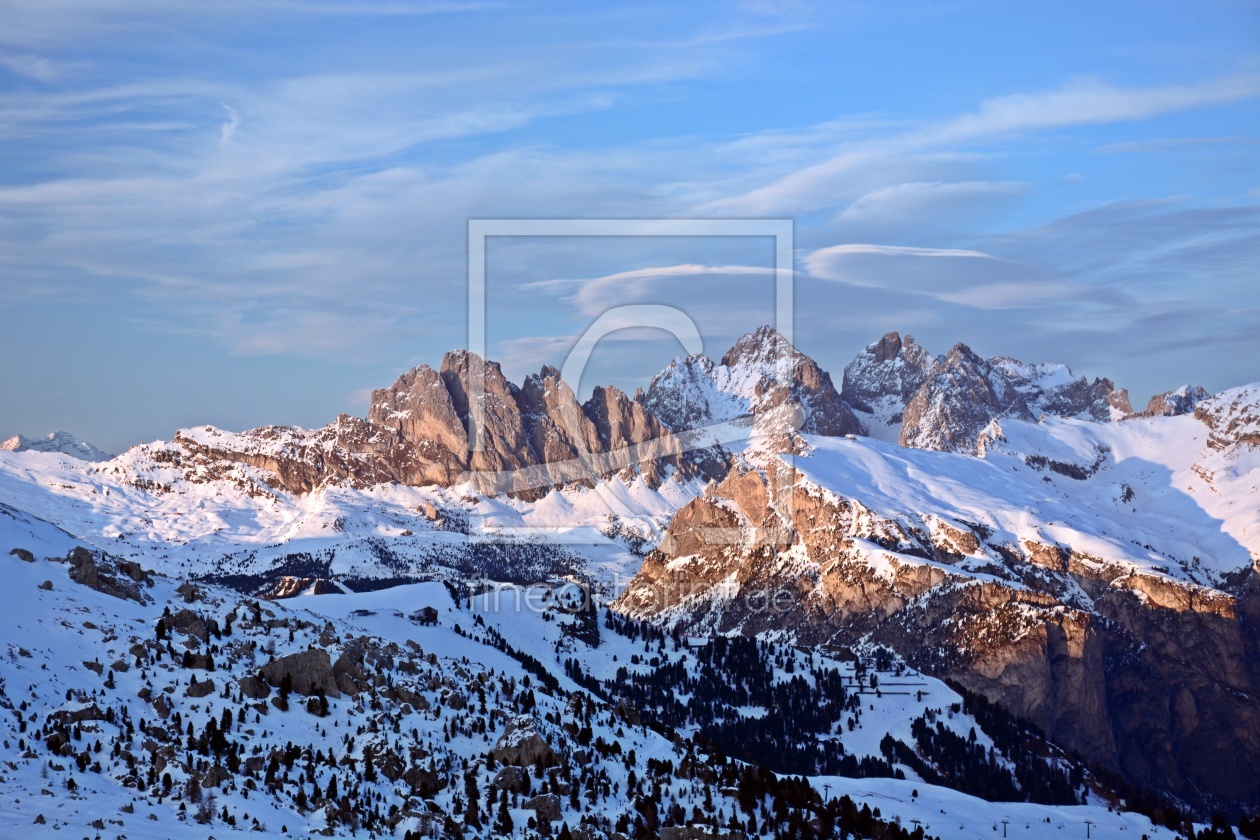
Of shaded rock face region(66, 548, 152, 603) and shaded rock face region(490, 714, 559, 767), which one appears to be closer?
shaded rock face region(490, 714, 559, 767)

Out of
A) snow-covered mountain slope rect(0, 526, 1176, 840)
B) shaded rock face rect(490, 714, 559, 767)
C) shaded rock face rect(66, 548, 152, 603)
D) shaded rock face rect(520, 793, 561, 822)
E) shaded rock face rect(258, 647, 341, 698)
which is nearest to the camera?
snow-covered mountain slope rect(0, 526, 1176, 840)

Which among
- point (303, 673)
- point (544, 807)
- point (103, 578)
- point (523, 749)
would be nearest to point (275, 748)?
point (303, 673)

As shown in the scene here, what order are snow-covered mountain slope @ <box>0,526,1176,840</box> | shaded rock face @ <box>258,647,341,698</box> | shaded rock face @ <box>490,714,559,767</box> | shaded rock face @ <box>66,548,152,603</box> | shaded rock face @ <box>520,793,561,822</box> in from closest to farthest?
1. snow-covered mountain slope @ <box>0,526,1176,840</box>
2. shaded rock face @ <box>520,793,561,822</box>
3. shaded rock face @ <box>258,647,341,698</box>
4. shaded rock face @ <box>490,714,559,767</box>
5. shaded rock face @ <box>66,548,152,603</box>

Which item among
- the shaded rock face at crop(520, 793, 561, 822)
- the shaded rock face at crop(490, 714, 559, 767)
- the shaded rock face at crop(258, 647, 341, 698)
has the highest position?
the shaded rock face at crop(258, 647, 341, 698)

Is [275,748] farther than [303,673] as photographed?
No

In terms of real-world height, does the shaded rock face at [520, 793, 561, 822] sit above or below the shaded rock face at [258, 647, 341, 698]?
below

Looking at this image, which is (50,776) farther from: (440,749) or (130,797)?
(440,749)

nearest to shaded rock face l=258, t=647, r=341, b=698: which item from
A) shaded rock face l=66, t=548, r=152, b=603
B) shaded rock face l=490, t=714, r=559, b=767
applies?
shaded rock face l=490, t=714, r=559, b=767

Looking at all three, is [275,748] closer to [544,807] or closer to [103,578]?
[544,807]

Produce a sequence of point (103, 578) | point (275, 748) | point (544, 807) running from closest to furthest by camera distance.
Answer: point (275, 748) → point (544, 807) → point (103, 578)

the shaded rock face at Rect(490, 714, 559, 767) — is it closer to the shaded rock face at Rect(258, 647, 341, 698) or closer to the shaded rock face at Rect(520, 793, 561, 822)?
the shaded rock face at Rect(520, 793, 561, 822)

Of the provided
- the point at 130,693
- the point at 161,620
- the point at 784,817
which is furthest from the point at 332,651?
the point at 784,817

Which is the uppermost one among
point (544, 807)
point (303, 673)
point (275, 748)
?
point (303, 673)
